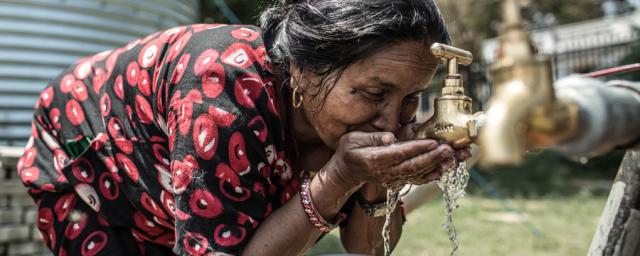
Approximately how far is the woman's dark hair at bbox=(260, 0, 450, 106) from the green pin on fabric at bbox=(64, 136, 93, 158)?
668 mm

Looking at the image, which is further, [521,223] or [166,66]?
[521,223]

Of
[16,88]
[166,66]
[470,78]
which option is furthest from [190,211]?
[470,78]

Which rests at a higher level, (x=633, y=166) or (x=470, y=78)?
(x=633, y=166)

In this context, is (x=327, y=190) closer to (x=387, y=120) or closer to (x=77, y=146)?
(x=387, y=120)

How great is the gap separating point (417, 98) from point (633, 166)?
64 cm

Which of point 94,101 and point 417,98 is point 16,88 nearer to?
point 94,101

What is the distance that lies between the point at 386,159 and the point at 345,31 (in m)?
→ 0.33

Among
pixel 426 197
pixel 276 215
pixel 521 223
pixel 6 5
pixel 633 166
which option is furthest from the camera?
pixel 521 223

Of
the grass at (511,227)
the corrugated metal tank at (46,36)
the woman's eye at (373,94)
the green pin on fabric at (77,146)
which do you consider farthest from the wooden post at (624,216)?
the corrugated metal tank at (46,36)

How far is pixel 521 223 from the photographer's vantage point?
5.93 m

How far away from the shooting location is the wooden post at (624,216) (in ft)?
5.65

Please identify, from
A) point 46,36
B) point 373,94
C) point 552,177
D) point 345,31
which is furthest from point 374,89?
point 552,177

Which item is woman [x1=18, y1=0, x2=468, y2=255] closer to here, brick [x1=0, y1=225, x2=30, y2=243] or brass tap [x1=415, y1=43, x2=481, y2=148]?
brass tap [x1=415, y1=43, x2=481, y2=148]

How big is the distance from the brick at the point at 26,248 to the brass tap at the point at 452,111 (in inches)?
104
